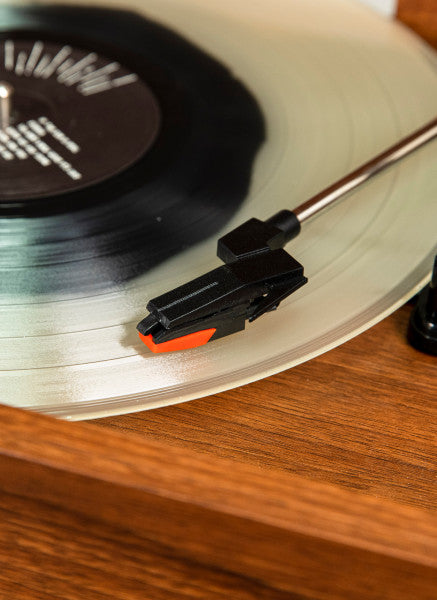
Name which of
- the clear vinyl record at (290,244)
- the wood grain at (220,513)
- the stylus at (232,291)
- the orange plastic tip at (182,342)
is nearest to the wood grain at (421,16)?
the clear vinyl record at (290,244)

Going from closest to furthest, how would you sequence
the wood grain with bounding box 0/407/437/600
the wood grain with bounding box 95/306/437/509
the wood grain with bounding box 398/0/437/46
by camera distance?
the wood grain with bounding box 0/407/437/600 < the wood grain with bounding box 95/306/437/509 < the wood grain with bounding box 398/0/437/46

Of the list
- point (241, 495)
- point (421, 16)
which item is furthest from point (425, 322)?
point (421, 16)

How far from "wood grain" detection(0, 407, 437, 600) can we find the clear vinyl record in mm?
78

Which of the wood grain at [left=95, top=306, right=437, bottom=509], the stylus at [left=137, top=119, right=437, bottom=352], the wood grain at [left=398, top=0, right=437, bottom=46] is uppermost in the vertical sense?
the wood grain at [left=398, top=0, right=437, bottom=46]

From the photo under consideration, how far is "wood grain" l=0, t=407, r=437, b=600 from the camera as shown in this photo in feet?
1.34

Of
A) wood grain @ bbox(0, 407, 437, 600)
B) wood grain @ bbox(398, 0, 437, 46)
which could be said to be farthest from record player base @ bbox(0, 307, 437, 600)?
wood grain @ bbox(398, 0, 437, 46)

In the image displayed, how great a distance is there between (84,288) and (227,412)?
13cm

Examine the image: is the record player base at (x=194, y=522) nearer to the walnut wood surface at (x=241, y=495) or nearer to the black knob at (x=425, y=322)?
the walnut wood surface at (x=241, y=495)

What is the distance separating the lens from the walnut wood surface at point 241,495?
413mm

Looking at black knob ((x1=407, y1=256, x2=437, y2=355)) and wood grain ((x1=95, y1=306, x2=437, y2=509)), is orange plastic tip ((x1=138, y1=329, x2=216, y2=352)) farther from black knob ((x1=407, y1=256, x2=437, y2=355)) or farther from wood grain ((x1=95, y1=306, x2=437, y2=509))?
black knob ((x1=407, y1=256, x2=437, y2=355))

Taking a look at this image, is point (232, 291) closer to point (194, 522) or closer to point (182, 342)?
point (182, 342)

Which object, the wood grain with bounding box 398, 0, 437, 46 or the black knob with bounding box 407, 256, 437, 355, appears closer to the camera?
the black knob with bounding box 407, 256, 437, 355

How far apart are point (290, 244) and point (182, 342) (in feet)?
0.48

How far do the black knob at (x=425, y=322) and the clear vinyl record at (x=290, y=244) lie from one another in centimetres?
2
